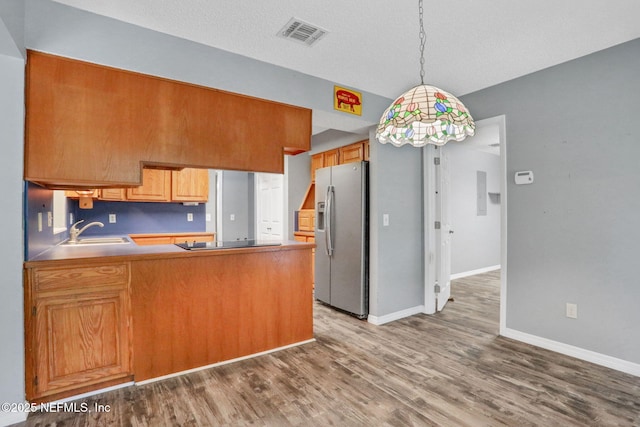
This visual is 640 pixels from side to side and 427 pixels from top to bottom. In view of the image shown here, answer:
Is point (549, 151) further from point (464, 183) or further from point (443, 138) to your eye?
point (464, 183)

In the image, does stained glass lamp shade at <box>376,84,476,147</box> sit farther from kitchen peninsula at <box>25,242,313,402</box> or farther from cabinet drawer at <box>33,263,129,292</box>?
cabinet drawer at <box>33,263,129,292</box>

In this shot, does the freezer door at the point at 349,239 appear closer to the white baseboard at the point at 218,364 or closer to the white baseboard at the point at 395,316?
the white baseboard at the point at 395,316

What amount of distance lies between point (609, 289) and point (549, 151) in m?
1.25

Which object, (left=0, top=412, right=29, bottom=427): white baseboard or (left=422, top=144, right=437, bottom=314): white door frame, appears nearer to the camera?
(left=0, top=412, right=29, bottom=427): white baseboard

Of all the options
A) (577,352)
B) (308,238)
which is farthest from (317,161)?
(577,352)

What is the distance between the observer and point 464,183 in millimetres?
5977

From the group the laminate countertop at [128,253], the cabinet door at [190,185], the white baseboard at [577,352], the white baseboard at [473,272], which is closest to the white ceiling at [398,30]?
the laminate countertop at [128,253]

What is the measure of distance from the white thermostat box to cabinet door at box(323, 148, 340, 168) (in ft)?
7.16

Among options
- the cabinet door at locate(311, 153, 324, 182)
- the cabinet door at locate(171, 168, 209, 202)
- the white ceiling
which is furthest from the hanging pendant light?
the cabinet door at locate(171, 168, 209, 202)

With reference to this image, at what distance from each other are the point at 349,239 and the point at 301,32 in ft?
7.31

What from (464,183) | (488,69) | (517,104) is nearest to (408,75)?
(488,69)

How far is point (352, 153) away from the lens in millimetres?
4191

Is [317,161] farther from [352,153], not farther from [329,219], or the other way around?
[329,219]

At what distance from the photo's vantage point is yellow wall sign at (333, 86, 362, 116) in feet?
10.4
